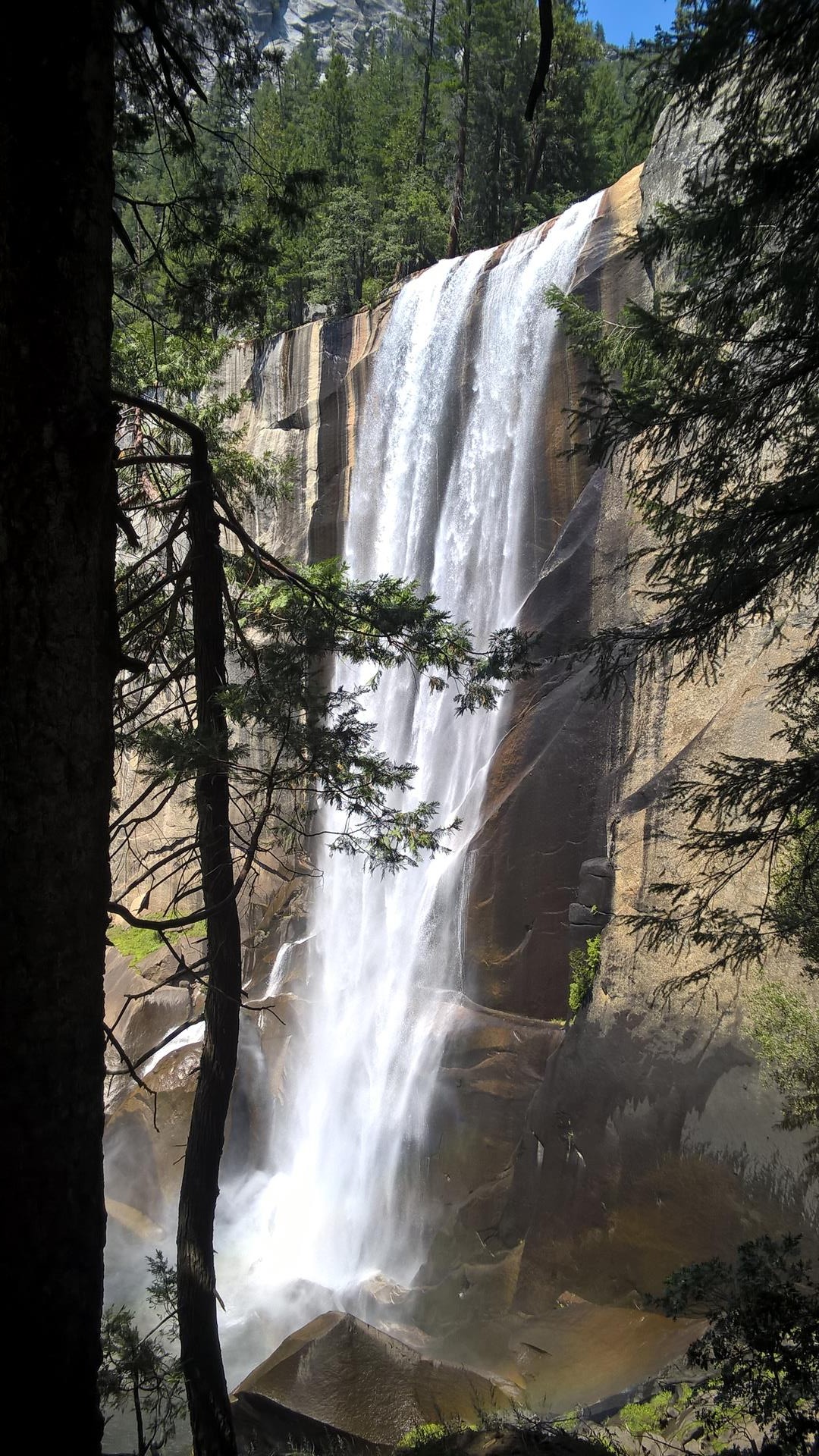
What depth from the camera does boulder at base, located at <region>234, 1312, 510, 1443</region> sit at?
8461 mm

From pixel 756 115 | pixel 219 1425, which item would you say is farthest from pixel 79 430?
pixel 219 1425

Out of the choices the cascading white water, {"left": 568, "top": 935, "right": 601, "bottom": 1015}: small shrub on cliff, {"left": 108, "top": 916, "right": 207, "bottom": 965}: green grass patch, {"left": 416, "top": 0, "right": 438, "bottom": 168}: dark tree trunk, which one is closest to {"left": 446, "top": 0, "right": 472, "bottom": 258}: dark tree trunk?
{"left": 416, "top": 0, "right": 438, "bottom": 168}: dark tree trunk

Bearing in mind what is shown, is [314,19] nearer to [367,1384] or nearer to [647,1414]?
[367,1384]

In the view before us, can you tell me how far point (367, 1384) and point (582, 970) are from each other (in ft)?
16.3

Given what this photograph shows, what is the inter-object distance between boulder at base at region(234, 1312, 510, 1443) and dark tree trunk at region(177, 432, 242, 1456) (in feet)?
13.5

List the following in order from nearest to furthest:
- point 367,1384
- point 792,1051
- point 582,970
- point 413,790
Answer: point 792,1051
point 367,1384
point 582,970
point 413,790

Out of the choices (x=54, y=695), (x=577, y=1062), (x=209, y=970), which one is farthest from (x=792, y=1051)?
Answer: (x=54, y=695)

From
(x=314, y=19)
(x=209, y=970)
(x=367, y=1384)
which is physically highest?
(x=314, y=19)

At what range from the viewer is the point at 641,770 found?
11852 mm

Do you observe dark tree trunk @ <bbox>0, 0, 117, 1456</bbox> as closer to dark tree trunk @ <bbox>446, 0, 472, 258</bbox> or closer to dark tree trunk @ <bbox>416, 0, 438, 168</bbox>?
dark tree trunk @ <bbox>446, 0, 472, 258</bbox>

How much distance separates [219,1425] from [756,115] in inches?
284

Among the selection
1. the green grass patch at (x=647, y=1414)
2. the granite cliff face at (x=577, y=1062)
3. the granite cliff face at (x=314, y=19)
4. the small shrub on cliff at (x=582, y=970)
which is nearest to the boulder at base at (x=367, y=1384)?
the granite cliff face at (x=577, y=1062)

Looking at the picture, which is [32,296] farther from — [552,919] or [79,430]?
[552,919]

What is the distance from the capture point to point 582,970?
12000 mm
